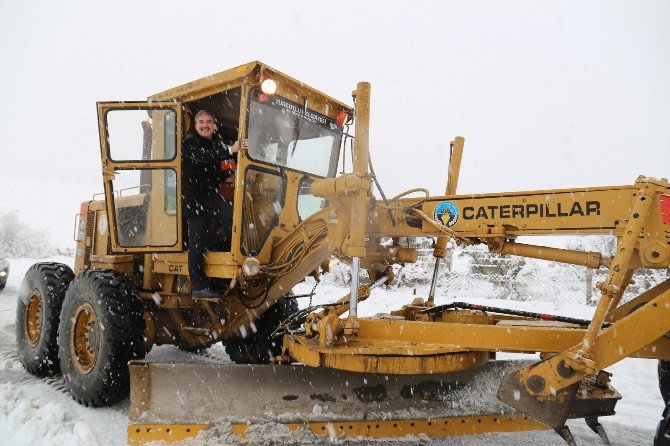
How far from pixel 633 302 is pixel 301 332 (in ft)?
7.25

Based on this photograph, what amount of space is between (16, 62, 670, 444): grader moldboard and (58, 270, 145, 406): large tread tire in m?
0.02

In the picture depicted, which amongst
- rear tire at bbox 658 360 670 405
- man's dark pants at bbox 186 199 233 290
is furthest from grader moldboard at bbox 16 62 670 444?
rear tire at bbox 658 360 670 405

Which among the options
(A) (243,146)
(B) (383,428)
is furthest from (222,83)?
(B) (383,428)

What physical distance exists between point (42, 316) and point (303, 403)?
3457 millimetres

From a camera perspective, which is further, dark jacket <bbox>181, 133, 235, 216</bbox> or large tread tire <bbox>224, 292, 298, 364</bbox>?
large tread tire <bbox>224, 292, 298, 364</bbox>

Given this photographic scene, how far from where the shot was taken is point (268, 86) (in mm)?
4059

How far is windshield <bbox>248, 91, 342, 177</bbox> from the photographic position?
4.30m

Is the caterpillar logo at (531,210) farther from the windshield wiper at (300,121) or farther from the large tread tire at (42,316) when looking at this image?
the large tread tire at (42,316)

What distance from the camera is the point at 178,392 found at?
3.29 meters

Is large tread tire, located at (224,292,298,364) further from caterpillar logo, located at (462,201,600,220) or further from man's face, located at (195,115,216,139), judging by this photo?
caterpillar logo, located at (462,201,600,220)

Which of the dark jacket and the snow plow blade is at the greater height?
the dark jacket

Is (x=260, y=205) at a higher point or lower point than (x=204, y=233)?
higher

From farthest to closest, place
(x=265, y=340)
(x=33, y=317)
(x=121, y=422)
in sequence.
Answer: (x=33, y=317)
(x=265, y=340)
(x=121, y=422)

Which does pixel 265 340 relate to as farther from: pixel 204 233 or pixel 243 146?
pixel 243 146
